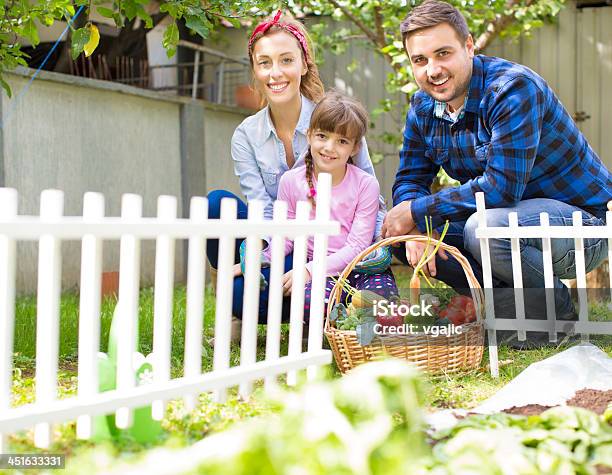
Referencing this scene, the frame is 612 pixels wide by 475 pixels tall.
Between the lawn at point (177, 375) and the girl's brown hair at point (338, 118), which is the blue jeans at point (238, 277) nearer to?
the lawn at point (177, 375)

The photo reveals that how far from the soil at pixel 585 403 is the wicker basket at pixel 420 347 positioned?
1.77 feet

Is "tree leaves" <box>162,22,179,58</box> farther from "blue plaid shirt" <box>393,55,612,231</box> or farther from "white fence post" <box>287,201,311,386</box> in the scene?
"blue plaid shirt" <box>393,55,612,231</box>

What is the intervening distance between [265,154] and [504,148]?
3.84 feet

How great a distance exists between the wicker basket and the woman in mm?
616

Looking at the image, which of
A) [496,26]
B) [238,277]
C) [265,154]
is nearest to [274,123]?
[265,154]

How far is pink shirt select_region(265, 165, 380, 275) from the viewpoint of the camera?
3.66m

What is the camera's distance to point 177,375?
3.26 m

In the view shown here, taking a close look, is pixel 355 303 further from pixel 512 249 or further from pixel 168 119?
pixel 168 119

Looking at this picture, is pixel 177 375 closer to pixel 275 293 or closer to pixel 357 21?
pixel 275 293

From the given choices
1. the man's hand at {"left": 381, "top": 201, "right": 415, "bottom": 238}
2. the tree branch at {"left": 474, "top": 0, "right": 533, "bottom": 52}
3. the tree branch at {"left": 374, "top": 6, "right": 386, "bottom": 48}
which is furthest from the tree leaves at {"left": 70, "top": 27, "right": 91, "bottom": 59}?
the tree branch at {"left": 474, "top": 0, "right": 533, "bottom": 52}

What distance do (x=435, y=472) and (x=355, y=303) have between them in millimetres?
1623

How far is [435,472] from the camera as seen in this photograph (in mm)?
1605

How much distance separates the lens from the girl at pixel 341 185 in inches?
141

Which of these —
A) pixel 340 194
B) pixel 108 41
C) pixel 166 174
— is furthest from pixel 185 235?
pixel 108 41
